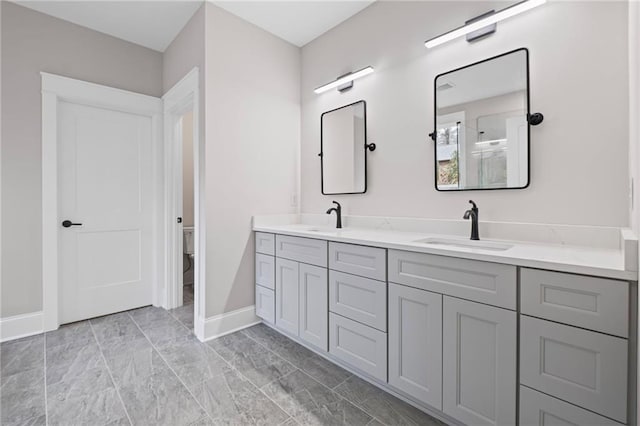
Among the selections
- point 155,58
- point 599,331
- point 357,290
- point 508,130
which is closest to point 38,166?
point 155,58

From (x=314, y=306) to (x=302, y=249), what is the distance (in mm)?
400

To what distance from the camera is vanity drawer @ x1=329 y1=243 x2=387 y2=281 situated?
161 centimetres

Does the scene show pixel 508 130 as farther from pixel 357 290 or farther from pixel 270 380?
pixel 270 380

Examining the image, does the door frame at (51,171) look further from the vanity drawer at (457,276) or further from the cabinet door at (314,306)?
the vanity drawer at (457,276)

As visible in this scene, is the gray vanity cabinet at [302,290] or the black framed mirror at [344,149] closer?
the gray vanity cabinet at [302,290]

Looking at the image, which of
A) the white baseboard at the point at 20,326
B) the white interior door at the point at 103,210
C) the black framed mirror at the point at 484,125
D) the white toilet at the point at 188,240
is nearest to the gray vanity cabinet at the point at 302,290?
the black framed mirror at the point at 484,125

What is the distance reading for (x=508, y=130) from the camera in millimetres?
1675

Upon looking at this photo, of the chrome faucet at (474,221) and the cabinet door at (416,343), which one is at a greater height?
the chrome faucet at (474,221)

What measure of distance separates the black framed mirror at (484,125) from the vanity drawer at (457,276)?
27.4 inches

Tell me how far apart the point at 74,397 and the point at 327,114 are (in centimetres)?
264

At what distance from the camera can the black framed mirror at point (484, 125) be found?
1638mm

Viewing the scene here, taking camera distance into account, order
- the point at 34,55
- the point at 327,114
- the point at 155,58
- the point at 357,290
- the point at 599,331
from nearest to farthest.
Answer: the point at 599,331
the point at 357,290
the point at 34,55
the point at 327,114
the point at 155,58

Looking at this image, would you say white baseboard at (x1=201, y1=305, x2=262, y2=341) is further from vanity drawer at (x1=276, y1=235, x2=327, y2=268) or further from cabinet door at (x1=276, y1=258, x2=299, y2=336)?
vanity drawer at (x1=276, y1=235, x2=327, y2=268)

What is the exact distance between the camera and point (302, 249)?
210 centimetres
